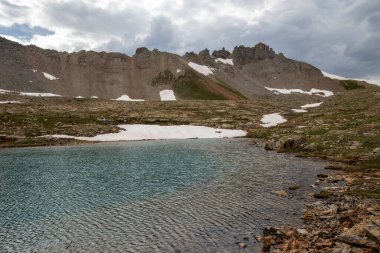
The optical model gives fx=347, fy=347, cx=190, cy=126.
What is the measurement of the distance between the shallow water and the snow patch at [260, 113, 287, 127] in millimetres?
69481

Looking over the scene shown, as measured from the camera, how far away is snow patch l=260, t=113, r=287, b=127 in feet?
418

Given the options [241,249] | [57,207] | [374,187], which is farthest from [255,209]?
[57,207]

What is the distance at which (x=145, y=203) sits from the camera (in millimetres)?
32594

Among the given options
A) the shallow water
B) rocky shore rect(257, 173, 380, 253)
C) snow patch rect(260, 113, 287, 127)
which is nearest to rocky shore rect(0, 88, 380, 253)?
rocky shore rect(257, 173, 380, 253)

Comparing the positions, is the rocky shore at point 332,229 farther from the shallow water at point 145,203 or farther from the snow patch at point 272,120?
the snow patch at point 272,120

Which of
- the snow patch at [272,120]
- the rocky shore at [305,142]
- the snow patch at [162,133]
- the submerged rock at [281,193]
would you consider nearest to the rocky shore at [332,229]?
the rocky shore at [305,142]

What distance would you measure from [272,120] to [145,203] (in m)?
110

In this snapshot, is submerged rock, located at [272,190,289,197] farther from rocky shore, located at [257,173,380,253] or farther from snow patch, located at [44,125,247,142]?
snow patch, located at [44,125,247,142]

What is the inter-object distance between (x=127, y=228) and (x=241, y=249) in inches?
356

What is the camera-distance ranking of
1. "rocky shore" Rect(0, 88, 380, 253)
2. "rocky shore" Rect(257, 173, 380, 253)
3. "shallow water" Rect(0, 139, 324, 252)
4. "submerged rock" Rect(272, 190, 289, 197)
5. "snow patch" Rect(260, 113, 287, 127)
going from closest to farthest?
"rocky shore" Rect(257, 173, 380, 253)
"rocky shore" Rect(0, 88, 380, 253)
"shallow water" Rect(0, 139, 324, 252)
"submerged rock" Rect(272, 190, 289, 197)
"snow patch" Rect(260, 113, 287, 127)

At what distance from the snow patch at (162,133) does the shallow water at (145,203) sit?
41.9 metres

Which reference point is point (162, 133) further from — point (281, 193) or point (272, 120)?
point (281, 193)

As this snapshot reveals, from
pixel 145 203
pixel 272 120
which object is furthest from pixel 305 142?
pixel 272 120

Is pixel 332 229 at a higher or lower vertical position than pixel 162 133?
lower
